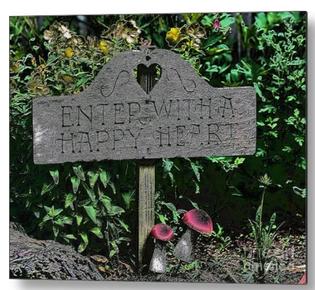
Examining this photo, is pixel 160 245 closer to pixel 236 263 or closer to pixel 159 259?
pixel 159 259

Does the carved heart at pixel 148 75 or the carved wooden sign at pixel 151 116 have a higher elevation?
the carved heart at pixel 148 75

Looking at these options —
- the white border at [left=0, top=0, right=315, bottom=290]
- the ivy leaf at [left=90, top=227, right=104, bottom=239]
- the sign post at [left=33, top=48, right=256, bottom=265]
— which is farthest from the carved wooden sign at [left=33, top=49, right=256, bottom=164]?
the ivy leaf at [left=90, top=227, right=104, bottom=239]

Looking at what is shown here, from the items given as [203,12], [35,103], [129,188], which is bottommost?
[129,188]

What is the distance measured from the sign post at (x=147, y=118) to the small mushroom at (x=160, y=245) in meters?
0.05

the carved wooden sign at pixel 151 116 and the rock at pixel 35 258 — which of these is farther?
the rock at pixel 35 258

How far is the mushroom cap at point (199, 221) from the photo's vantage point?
225 inches

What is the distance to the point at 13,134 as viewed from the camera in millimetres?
5840

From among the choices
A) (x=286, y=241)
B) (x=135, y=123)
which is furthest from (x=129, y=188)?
(x=286, y=241)

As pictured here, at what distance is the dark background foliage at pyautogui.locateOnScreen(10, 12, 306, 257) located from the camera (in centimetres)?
566

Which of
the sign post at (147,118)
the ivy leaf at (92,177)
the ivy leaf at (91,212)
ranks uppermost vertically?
the sign post at (147,118)

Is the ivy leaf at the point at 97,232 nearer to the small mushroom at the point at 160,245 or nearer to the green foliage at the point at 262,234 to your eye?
the small mushroom at the point at 160,245

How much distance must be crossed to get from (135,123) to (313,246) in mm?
970

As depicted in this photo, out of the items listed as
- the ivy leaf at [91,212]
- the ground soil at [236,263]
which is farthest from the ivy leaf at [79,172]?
the ground soil at [236,263]

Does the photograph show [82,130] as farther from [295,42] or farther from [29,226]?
[295,42]
